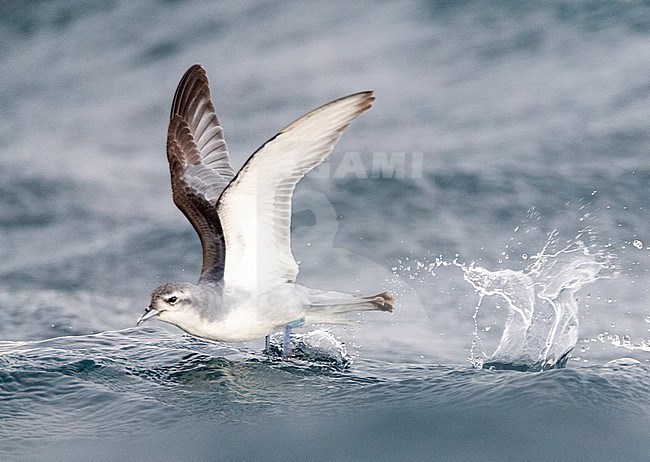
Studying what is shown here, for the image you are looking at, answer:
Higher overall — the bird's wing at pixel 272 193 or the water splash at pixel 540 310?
the bird's wing at pixel 272 193

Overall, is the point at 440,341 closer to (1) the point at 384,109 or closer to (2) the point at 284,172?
(2) the point at 284,172

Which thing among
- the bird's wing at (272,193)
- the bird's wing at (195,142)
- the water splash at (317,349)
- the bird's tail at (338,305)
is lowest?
the water splash at (317,349)

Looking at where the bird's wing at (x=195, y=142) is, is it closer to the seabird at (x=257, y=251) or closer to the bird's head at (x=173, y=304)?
the seabird at (x=257, y=251)

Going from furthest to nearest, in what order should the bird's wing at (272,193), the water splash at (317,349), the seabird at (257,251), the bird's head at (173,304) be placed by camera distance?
the water splash at (317,349) < the bird's head at (173,304) < the seabird at (257,251) < the bird's wing at (272,193)

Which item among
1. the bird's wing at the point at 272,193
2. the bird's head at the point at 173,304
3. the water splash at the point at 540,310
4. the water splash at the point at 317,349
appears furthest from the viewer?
the water splash at the point at 317,349

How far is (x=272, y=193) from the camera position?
730 cm

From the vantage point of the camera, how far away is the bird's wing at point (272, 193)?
6.72 metres

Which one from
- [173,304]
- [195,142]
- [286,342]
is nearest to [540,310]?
[286,342]

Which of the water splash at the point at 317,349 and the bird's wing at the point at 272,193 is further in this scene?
the water splash at the point at 317,349

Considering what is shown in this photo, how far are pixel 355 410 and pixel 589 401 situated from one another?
1.52 m

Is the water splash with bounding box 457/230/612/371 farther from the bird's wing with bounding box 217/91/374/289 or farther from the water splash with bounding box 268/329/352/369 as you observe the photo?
the bird's wing with bounding box 217/91/374/289

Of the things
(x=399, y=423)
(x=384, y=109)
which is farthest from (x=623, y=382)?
(x=384, y=109)

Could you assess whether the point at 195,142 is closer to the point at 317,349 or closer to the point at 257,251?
the point at 257,251

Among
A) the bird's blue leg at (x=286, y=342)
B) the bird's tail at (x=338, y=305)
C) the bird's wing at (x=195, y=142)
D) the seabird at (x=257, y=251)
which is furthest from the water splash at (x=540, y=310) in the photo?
the bird's wing at (x=195, y=142)
